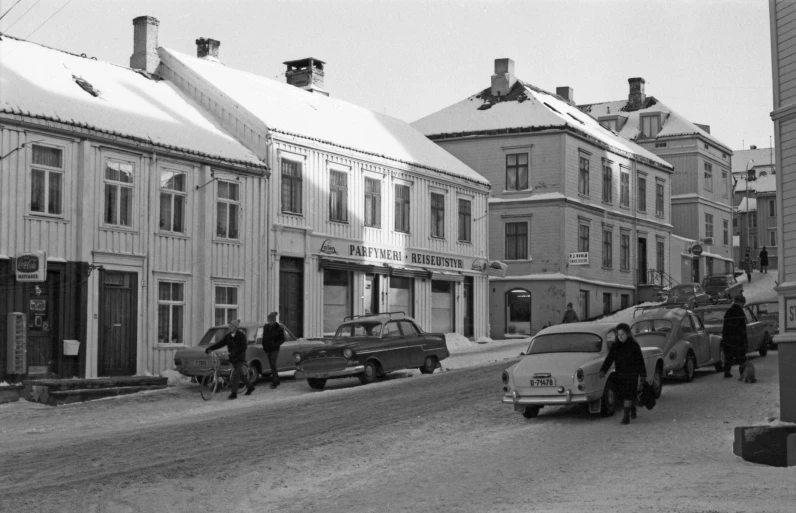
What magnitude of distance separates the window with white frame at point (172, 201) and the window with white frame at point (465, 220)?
14.4 meters

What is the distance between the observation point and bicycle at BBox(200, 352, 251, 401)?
24516 mm

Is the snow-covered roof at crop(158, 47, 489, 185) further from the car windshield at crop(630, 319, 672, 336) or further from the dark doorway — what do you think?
the car windshield at crop(630, 319, 672, 336)

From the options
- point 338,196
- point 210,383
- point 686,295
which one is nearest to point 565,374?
point 210,383

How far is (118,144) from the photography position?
2753 cm

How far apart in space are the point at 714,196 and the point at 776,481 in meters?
A: 60.0

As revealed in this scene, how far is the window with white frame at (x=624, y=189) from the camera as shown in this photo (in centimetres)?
5500

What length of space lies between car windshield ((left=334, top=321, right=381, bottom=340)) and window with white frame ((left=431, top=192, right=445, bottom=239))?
46.6ft

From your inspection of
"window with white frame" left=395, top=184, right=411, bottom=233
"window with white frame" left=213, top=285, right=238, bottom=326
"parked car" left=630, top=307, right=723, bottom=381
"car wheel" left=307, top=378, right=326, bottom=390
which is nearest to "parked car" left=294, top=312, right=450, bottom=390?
"car wheel" left=307, top=378, right=326, bottom=390

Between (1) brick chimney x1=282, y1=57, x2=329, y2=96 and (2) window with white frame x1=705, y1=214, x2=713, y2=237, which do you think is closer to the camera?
(1) brick chimney x1=282, y1=57, x2=329, y2=96

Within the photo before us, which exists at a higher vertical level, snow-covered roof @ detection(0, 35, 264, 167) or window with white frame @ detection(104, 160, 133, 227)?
snow-covered roof @ detection(0, 35, 264, 167)

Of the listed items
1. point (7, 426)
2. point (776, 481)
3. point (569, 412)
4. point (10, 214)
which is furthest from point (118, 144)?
point (776, 481)

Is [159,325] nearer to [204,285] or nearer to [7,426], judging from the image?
[204,285]

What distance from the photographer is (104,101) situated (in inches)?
1149

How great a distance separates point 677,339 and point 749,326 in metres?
5.62
